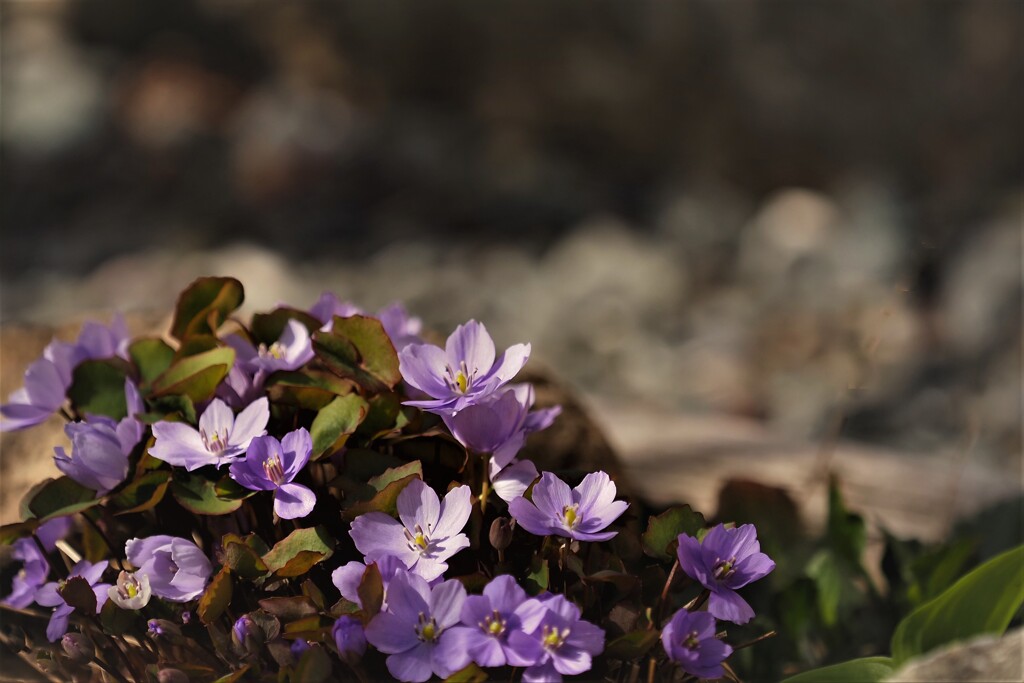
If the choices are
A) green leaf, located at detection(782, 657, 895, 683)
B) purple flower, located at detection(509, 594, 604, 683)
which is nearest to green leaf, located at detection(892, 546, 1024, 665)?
green leaf, located at detection(782, 657, 895, 683)

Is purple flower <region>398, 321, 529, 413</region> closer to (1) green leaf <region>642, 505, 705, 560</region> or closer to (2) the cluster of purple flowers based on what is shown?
(2) the cluster of purple flowers

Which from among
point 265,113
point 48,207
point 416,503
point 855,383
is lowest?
point 48,207

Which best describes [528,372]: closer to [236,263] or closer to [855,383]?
[855,383]

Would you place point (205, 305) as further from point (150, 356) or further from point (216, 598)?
point (216, 598)

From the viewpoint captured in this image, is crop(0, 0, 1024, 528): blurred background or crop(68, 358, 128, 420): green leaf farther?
crop(0, 0, 1024, 528): blurred background

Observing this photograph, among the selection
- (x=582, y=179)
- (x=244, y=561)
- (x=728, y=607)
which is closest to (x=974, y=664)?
(x=728, y=607)

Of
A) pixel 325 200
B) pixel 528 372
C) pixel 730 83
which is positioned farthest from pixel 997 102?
pixel 528 372

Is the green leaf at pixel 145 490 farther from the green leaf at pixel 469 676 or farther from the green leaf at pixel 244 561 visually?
the green leaf at pixel 469 676
